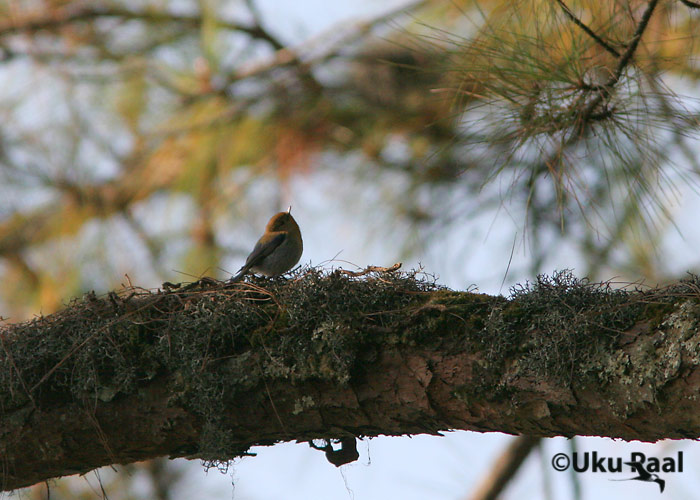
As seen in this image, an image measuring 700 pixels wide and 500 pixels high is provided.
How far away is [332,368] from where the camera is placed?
2.25 m

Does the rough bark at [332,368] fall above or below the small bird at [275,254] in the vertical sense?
below

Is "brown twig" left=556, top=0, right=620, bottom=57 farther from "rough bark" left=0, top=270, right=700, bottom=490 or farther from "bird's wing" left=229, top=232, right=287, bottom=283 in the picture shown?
"bird's wing" left=229, top=232, right=287, bottom=283

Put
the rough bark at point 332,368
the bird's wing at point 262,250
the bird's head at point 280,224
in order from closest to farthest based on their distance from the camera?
the rough bark at point 332,368 → the bird's wing at point 262,250 → the bird's head at point 280,224

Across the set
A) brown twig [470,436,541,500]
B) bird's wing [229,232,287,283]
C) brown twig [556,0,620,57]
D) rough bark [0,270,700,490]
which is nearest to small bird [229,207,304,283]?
bird's wing [229,232,287,283]

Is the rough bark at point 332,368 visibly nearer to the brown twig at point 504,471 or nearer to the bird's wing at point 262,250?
the bird's wing at point 262,250

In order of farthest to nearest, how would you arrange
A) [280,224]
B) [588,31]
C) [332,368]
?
[280,224], [588,31], [332,368]

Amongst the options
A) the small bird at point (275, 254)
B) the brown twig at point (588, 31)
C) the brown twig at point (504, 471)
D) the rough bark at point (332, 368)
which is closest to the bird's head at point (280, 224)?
the small bird at point (275, 254)

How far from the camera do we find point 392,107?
5047 mm

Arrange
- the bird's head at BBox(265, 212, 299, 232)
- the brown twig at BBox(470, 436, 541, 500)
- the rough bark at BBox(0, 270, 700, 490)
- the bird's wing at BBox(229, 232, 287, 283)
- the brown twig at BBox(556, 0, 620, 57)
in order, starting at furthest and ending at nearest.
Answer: the brown twig at BBox(470, 436, 541, 500) < the bird's head at BBox(265, 212, 299, 232) < the bird's wing at BBox(229, 232, 287, 283) < the brown twig at BBox(556, 0, 620, 57) < the rough bark at BBox(0, 270, 700, 490)

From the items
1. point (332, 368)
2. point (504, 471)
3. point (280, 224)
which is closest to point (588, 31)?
point (332, 368)

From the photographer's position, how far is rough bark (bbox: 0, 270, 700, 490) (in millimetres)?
1999

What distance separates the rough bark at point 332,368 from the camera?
2.00 meters

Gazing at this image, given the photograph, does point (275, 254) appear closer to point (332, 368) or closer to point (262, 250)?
point (262, 250)

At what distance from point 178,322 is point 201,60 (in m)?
3.08
